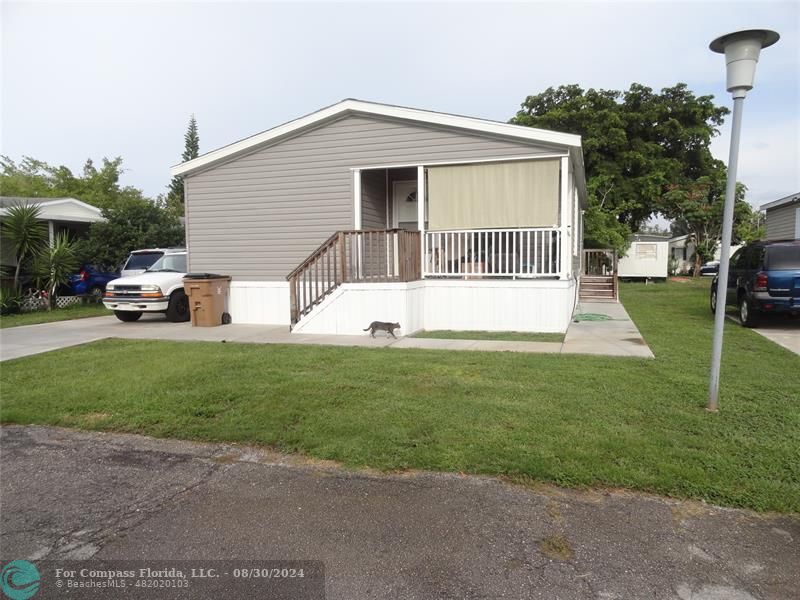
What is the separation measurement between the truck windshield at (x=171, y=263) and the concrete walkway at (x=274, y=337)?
1.32 meters

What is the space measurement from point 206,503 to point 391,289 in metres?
6.35

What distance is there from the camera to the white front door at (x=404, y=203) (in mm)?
12094

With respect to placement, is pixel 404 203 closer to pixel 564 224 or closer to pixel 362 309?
pixel 362 309

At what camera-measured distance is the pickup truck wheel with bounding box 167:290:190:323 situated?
11.7 metres

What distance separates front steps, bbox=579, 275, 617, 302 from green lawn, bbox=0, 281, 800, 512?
28.3 feet

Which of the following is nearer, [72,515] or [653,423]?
[72,515]

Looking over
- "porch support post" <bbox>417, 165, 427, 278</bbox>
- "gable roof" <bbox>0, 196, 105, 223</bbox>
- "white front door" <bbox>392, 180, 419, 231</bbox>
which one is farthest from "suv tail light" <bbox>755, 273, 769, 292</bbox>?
"gable roof" <bbox>0, 196, 105, 223</bbox>

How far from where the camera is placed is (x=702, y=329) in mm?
9508

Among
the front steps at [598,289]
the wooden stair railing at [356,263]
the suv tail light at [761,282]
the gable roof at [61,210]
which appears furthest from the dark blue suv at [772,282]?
the gable roof at [61,210]

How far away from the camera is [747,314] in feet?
32.7

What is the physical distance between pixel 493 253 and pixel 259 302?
16.6 ft

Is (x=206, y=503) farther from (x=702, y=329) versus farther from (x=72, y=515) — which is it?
(x=702, y=329)

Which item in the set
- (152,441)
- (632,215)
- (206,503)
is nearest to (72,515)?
(206,503)

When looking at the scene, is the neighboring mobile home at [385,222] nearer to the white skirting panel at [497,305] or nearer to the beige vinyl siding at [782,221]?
the white skirting panel at [497,305]
